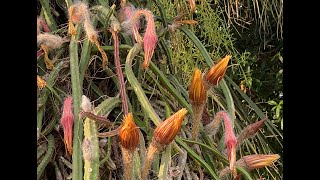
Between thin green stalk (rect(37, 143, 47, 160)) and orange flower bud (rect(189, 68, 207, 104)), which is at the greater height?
orange flower bud (rect(189, 68, 207, 104))

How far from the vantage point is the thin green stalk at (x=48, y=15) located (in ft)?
1.71

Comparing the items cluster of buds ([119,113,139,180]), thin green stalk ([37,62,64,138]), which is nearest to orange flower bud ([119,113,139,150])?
cluster of buds ([119,113,139,180])

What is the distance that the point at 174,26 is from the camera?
0.60m

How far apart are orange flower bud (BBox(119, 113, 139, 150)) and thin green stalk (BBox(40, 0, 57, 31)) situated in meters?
0.20

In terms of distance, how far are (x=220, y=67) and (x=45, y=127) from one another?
17 cm

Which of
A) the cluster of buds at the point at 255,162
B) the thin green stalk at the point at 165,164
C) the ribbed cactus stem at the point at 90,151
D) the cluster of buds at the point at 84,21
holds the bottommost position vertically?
the cluster of buds at the point at 255,162

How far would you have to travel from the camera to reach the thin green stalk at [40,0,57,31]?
0.52m

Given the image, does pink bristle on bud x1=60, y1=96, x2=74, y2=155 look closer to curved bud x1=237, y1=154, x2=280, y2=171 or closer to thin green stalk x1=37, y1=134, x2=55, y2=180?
thin green stalk x1=37, y1=134, x2=55, y2=180

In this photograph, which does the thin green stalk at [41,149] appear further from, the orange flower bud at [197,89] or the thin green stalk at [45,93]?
the orange flower bud at [197,89]

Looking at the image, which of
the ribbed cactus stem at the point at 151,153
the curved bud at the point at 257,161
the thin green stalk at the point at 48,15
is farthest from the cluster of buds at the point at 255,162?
the thin green stalk at the point at 48,15

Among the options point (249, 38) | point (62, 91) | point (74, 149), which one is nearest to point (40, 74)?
point (62, 91)

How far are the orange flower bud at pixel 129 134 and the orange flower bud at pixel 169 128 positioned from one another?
18 mm

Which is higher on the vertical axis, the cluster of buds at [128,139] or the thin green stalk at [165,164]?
the cluster of buds at [128,139]
